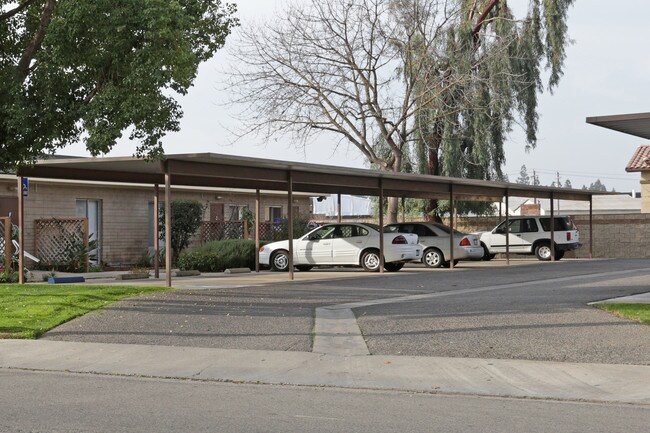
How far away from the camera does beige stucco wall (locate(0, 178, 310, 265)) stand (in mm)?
27578

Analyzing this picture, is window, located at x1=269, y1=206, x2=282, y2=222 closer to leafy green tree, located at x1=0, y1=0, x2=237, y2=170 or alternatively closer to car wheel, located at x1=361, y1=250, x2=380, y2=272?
car wheel, located at x1=361, y1=250, x2=380, y2=272

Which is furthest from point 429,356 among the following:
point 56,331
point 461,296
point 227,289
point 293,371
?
point 227,289

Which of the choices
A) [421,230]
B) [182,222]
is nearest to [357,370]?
[421,230]

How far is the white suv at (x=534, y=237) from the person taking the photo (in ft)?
115

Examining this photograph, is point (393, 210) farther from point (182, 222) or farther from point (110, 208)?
point (110, 208)

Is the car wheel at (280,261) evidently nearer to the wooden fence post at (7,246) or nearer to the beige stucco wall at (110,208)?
the beige stucco wall at (110,208)

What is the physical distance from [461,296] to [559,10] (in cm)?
2289

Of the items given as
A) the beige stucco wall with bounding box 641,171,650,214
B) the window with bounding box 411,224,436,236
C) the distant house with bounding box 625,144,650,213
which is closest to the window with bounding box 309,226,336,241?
the window with bounding box 411,224,436,236

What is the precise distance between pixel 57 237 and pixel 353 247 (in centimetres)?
883

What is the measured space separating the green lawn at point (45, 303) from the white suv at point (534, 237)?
1968cm

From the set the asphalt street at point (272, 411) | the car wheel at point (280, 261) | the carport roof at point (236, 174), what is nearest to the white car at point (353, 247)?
the car wheel at point (280, 261)

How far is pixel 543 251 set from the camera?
117 ft

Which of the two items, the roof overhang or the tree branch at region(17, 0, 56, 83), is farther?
the tree branch at region(17, 0, 56, 83)

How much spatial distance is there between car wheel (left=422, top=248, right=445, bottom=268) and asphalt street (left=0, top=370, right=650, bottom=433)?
68.4ft
